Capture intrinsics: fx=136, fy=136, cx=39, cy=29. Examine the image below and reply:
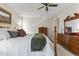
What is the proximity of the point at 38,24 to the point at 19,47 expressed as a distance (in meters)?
0.55

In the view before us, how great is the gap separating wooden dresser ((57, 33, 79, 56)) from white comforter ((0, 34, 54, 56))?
0.26 meters

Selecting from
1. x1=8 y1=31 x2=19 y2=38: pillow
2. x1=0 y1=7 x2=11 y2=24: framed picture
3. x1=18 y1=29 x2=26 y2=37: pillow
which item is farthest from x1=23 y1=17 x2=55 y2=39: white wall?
x1=0 y1=7 x2=11 y2=24: framed picture

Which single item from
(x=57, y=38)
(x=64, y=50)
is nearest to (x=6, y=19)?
(x=57, y=38)

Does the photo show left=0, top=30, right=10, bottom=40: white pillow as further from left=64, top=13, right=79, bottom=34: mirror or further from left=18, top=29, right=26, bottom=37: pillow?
left=64, top=13, right=79, bottom=34: mirror

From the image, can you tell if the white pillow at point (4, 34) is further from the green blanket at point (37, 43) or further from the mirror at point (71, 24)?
the mirror at point (71, 24)

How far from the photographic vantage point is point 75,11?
A: 2.44 meters

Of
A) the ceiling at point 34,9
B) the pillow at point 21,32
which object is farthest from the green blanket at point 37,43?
the ceiling at point 34,9

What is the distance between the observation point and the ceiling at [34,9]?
240 cm

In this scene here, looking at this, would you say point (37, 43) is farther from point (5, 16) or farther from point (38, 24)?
point (5, 16)

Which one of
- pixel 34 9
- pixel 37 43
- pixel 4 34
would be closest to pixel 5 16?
pixel 4 34

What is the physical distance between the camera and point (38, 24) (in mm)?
2562

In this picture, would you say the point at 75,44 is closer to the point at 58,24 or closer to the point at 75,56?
the point at 75,56

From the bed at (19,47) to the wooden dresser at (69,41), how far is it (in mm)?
236

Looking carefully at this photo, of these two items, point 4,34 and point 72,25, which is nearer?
point 4,34
